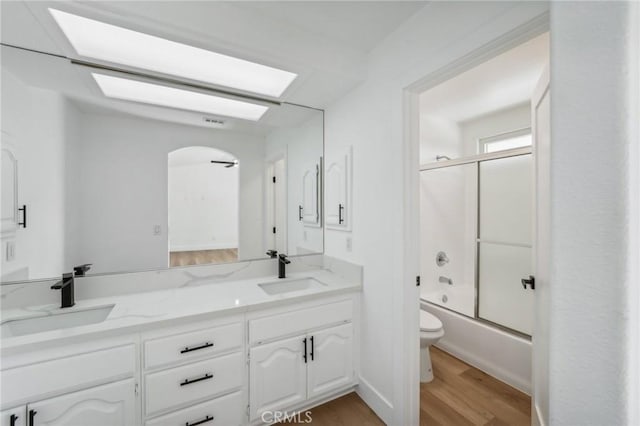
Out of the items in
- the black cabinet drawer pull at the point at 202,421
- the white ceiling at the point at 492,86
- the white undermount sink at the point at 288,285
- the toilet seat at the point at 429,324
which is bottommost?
the black cabinet drawer pull at the point at 202,421

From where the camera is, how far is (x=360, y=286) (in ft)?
6.23

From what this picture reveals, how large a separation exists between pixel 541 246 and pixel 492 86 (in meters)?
1.68

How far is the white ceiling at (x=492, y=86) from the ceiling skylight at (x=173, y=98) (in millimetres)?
1528

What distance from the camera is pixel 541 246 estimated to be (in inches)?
51.0

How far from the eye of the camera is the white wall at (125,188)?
1.58 metres

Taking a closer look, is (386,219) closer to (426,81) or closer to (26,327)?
(426,81)

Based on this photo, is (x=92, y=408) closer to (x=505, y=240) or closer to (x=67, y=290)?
(x=67, y=290)

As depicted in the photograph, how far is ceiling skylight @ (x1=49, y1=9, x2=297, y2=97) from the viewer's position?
4.24 ft

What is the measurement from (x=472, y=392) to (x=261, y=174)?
229cm

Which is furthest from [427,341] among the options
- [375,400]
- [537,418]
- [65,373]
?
[65,373]

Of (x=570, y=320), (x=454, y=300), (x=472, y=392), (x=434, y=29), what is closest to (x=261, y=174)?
(x=434, y=29)

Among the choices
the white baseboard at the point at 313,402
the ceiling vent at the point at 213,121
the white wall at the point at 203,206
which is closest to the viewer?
the white baseboard at the point at 313,402

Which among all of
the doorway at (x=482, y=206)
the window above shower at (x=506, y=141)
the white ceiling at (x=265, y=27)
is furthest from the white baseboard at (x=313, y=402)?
the window above shower at (x=506, y=141)

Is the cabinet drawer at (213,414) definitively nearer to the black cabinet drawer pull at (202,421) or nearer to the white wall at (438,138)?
the black cabinet drawer pull at (202,421)
